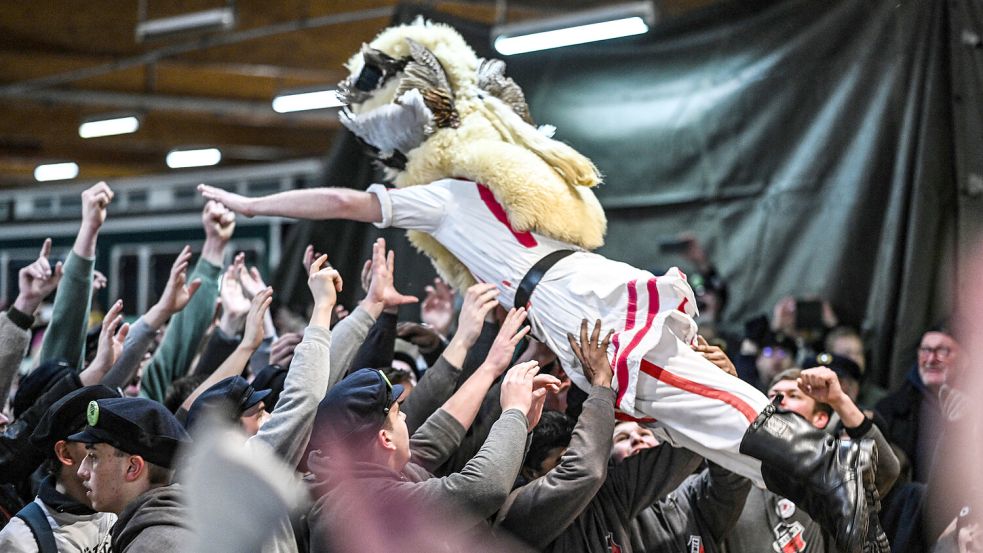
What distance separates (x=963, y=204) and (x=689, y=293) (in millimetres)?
2453

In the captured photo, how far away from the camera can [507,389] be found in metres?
2.72

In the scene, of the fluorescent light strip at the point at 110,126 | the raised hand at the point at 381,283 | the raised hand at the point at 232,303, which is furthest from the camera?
the fluorescent light strip at the point at 110,126

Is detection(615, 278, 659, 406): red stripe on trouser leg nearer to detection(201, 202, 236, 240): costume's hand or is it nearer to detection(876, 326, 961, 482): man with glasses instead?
detection(201, 202, 236, 240): costume's hand

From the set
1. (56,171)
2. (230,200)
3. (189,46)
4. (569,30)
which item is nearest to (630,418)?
(230,200)

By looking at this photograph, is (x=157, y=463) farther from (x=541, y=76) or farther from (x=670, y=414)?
(x=541, y=76)

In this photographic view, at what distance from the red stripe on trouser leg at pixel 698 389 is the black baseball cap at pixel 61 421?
1.37 m

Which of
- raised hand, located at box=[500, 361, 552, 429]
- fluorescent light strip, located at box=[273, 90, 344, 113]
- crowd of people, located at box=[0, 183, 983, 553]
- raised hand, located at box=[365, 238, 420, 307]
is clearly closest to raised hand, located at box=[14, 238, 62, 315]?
crowd of people, located at box=[0, 183, 983, 553]

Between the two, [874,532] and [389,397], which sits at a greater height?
[389,397]

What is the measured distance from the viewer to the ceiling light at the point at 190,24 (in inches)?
302

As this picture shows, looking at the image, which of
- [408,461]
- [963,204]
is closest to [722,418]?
[408,461]

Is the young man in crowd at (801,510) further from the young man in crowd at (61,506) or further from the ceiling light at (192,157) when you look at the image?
the ceiling light at (192,157)

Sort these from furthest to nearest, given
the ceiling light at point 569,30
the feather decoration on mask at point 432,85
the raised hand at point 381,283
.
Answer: the ceiling light at point 569,30 < the feather decoration on mask at point 432,85 < the raised hand at point 381,283

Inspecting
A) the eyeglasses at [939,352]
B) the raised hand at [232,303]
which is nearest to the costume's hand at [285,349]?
the raised hand at [232,303]

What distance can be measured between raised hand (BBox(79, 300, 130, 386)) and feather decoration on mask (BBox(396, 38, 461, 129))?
1126 mm
